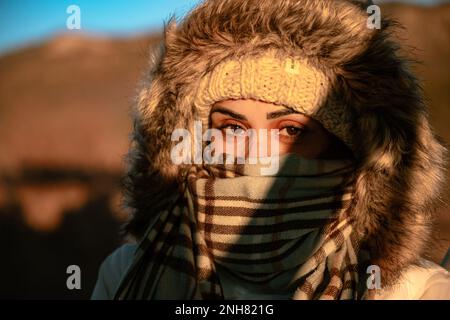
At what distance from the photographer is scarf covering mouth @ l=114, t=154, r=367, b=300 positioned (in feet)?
6.51

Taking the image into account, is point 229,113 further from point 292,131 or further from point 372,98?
point 372,98

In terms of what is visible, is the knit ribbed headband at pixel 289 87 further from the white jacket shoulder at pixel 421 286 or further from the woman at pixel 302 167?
the white jacket shoulder at pixel 421 286

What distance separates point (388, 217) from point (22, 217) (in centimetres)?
597

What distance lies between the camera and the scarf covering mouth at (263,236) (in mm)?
1985

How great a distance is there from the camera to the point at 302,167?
204 cm

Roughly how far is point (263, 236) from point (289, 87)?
47 centimetres

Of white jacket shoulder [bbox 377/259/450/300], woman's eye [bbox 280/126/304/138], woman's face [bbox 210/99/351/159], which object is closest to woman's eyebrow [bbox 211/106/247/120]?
woman's face [bbox 210/99/351/159]

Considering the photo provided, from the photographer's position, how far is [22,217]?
7.26m

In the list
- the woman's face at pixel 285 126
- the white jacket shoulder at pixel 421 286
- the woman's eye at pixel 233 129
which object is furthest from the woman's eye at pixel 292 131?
the white jacket shoulder at pixel 421 286

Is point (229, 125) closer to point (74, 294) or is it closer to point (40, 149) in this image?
point (74, 294)

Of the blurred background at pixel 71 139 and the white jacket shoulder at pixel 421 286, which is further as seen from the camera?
the blurred background at pixel 71 139

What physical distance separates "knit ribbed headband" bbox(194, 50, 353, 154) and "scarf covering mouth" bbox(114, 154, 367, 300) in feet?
0.48

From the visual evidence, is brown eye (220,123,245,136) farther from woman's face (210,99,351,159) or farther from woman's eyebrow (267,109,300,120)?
woman's eyebrow (267,109,300,120)

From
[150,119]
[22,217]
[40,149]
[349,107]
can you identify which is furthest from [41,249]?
[349,107]
